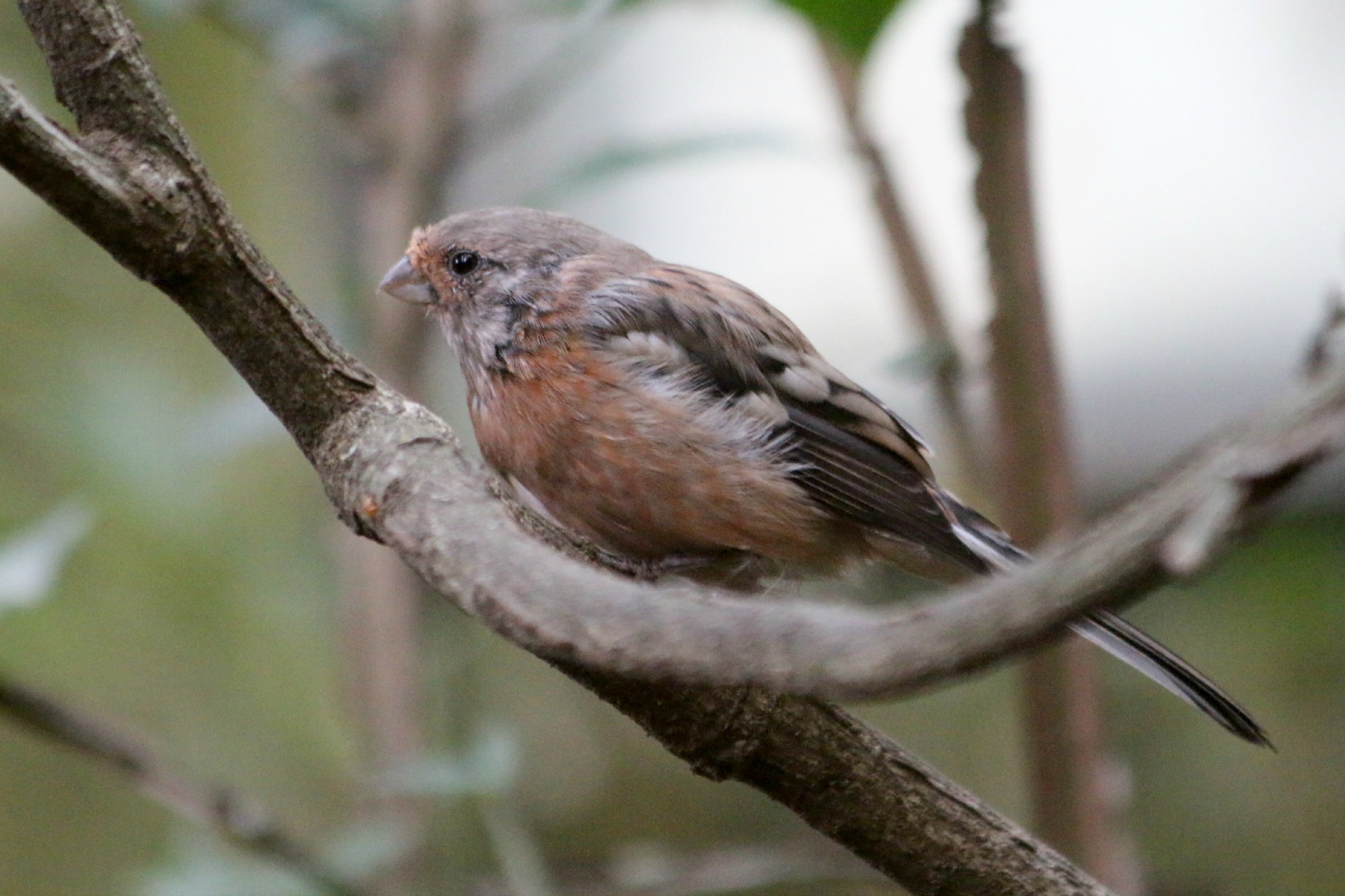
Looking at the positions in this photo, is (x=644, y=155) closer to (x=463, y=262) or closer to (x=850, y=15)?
(x=463, y=262)

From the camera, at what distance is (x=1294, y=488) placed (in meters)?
1.14

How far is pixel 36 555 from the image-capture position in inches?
103

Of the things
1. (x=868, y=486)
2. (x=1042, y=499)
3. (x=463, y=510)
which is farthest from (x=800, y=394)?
(x=463, y=510)

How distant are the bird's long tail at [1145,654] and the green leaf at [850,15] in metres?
1.13

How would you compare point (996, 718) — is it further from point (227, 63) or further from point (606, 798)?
point (227, 63)

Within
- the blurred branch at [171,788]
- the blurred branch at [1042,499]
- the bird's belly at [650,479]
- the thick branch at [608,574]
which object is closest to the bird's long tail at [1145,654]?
the blurred branch at [1042,499]

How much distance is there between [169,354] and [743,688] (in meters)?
4.49

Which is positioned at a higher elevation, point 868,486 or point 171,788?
point 171,788

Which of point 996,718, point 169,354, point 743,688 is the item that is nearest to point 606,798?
point 996,718

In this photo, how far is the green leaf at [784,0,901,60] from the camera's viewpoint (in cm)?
306

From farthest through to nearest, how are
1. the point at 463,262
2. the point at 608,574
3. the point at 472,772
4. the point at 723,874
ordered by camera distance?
1. the point at 463,262
2. the point at 723,874
3. the point at 472,772
4. the point at 608,574

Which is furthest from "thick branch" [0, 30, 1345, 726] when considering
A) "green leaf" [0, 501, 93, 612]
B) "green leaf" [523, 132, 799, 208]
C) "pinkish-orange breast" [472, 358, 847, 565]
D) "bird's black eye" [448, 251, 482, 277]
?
"green leaf" [523, 132, 799, 208]

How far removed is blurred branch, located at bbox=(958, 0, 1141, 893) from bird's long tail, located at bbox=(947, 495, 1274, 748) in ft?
0.45

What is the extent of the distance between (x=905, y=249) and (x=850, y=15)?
86cm
